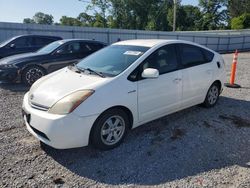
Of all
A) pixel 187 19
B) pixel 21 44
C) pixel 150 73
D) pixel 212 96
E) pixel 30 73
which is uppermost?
pixel 187 19

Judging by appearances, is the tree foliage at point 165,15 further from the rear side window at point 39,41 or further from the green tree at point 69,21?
the rear side window at point 39,41

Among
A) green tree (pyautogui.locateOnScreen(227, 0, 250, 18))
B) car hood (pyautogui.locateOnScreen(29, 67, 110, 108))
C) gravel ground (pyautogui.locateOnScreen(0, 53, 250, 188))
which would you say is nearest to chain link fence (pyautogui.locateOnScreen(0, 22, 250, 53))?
gravel ground (pyautogui.locateOnScreen(0, 53, 250, 188))

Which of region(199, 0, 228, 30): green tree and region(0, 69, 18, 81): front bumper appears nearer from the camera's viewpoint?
region(0, 69, 18, 81): front bumper

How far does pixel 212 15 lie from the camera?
181 feet

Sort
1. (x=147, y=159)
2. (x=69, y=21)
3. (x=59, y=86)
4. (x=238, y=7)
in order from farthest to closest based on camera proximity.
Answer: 1. (x=69, y=21)
2. (x=238, y=7)
3. (x=59, y=86)
4. (x=147, y=159)

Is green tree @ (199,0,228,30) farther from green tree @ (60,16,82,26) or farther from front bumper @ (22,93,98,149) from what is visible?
front bumper @ (22,93,98,149)

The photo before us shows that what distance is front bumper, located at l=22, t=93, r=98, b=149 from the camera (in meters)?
3.04

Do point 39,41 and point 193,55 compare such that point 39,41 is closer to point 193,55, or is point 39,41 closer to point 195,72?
point 193,55

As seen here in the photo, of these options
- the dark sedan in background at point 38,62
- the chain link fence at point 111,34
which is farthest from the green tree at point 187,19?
the dark sedan in background at point 38,62

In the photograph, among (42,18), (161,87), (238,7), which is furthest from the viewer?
(42,18)

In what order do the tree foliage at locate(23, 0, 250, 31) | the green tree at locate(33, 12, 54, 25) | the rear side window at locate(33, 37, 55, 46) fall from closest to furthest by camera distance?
the rear side window at locate(33, 37, 55, 46) → the tree foliage at locate(23, 0, 250, 31) → the green tree at locate(33, 12, 54, 25)

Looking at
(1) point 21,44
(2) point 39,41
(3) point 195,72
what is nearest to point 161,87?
(3) point 195,72

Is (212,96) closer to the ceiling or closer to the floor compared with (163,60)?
closer to the floor

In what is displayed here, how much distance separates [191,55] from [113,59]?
1692 millimetres
